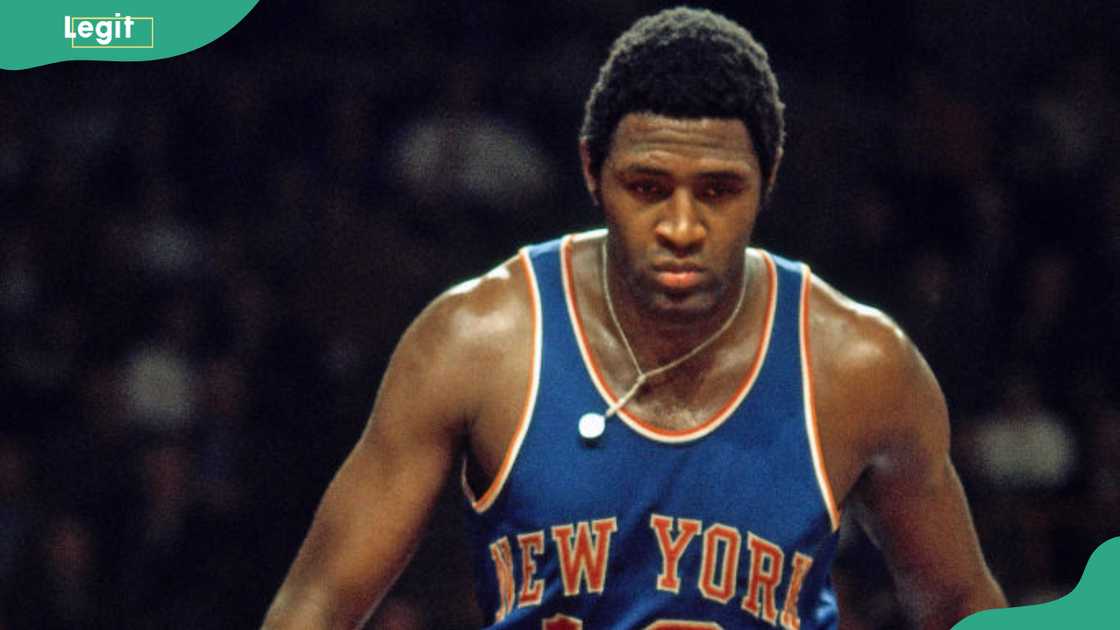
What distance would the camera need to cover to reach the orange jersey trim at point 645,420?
2.35 metres

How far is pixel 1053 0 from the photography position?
5441 mm

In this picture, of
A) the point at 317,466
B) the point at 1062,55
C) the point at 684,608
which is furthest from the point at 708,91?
the point at 1062,55

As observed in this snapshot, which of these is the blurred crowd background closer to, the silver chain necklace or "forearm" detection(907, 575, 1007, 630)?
"forearm" detection(907, 575, 1007, 630)

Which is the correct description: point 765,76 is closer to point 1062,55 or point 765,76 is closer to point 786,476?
point 786,476

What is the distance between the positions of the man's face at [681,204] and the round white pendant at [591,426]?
183 mm

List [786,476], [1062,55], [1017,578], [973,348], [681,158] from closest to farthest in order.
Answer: [681,158] → [786,476] → [1017,578] → [973,348] → [1062,55]

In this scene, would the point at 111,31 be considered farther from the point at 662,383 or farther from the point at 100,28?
the point at 662,383

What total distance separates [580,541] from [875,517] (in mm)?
496

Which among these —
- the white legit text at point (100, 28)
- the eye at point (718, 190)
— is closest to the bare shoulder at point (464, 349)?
the eye at point (718, 190)

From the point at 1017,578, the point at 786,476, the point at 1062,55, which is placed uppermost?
the point at 1062,55

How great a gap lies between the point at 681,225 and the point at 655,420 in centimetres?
33

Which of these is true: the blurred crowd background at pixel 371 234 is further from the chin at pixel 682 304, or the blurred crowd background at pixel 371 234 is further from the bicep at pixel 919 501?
the chin at pixel 682 304

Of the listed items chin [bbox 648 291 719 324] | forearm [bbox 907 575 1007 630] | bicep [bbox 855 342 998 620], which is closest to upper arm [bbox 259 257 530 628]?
chin [bbox 648 291 719 324]

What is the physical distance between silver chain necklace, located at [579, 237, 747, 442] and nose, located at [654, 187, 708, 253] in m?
0.26
